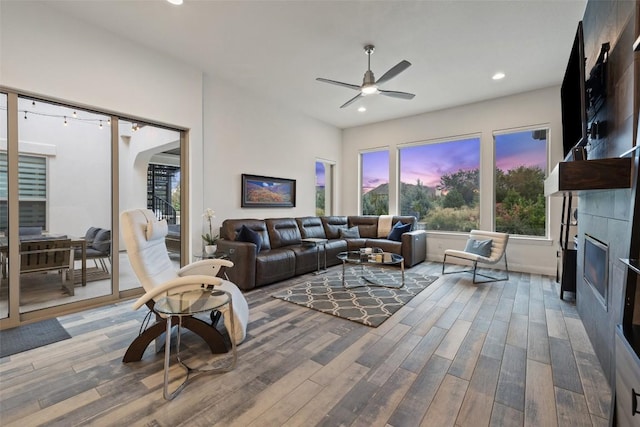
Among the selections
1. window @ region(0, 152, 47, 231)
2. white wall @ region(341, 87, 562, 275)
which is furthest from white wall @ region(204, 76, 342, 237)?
window @ region(0, 152, 47, 231)

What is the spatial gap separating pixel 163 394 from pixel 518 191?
5.77 m

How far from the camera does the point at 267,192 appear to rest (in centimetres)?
534

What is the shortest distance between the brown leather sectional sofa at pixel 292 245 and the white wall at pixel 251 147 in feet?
1.62

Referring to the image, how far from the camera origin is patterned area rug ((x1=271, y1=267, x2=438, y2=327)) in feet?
9.75

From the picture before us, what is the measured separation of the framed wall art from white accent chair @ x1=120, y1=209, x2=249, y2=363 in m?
2.46

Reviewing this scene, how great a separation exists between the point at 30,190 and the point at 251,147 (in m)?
2.95

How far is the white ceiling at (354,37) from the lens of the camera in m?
2.76

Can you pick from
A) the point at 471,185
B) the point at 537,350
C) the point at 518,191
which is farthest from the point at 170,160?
the point at 518,191

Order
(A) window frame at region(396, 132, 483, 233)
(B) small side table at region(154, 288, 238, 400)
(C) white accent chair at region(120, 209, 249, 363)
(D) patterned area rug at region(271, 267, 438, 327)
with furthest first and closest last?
(A) window frame at region(396, 132, 483, 233) → (D) patterned area rug at region(271, 267, 438, 327) → (C) white accent chair at region(120, 209, 249, 363) → (B) small side table at region(154, 288, 238, 400)

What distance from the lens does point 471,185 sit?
550 centimetres

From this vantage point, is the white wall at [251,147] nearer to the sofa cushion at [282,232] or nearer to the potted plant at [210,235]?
the potted plant at [210,235]

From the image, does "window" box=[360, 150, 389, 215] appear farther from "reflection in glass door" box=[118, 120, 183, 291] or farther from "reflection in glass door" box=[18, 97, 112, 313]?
"reflection in glass door" box=[18, 97, 112, 313]

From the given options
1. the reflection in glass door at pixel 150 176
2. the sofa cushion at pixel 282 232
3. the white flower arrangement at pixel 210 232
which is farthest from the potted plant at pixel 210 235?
the sofa cushion at pixel 282 232

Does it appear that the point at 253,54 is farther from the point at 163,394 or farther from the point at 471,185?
the point at 471,185
